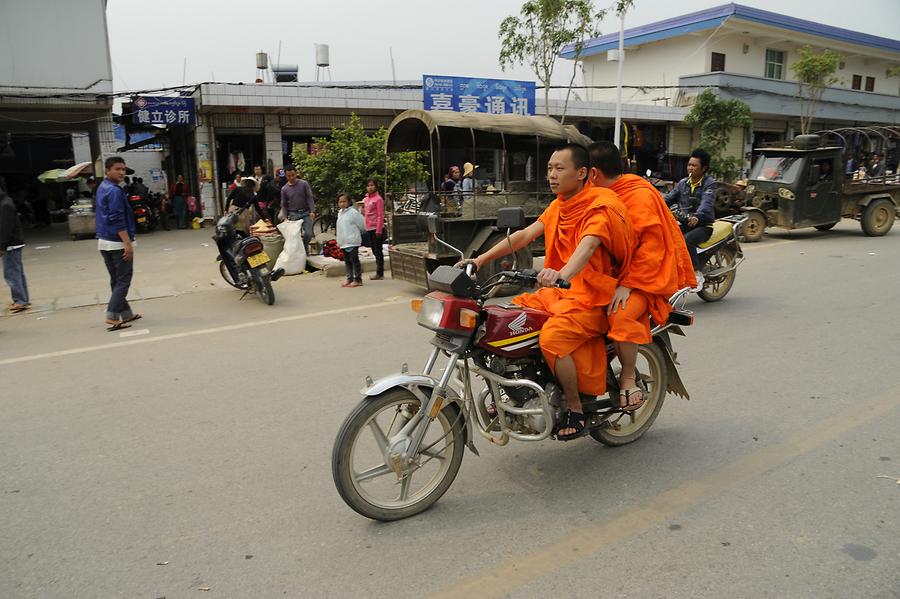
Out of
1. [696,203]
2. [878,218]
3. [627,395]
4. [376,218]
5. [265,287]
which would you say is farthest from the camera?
[878,218]

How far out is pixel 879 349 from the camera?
5.61 meters

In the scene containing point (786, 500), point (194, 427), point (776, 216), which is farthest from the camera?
point (776, 216)

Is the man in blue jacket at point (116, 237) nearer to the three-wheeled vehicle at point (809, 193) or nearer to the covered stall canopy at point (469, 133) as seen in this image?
the covered stall canopy at point (469, 133)

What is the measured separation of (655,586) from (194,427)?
2.98 meters

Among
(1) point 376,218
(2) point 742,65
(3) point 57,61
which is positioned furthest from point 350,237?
Answer: (2) point 742,65

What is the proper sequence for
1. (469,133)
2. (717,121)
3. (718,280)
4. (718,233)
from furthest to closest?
(717,121) → (469,133) → (718,280) → (718,233)

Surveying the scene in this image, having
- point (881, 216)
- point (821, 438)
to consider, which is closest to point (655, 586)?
point (821, 438)

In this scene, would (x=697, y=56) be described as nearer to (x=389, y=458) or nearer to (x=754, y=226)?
(x=754, y=226)

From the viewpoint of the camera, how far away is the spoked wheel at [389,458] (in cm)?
286

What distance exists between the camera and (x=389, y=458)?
118 inches

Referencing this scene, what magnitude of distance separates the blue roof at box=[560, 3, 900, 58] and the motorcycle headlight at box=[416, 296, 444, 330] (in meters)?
23.7

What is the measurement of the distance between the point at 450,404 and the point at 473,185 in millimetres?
6066

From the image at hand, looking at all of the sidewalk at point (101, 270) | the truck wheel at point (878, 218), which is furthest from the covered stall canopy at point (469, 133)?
the truck wheel at point (878, 218)

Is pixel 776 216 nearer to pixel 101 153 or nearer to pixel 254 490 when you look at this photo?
pixel 254 490
